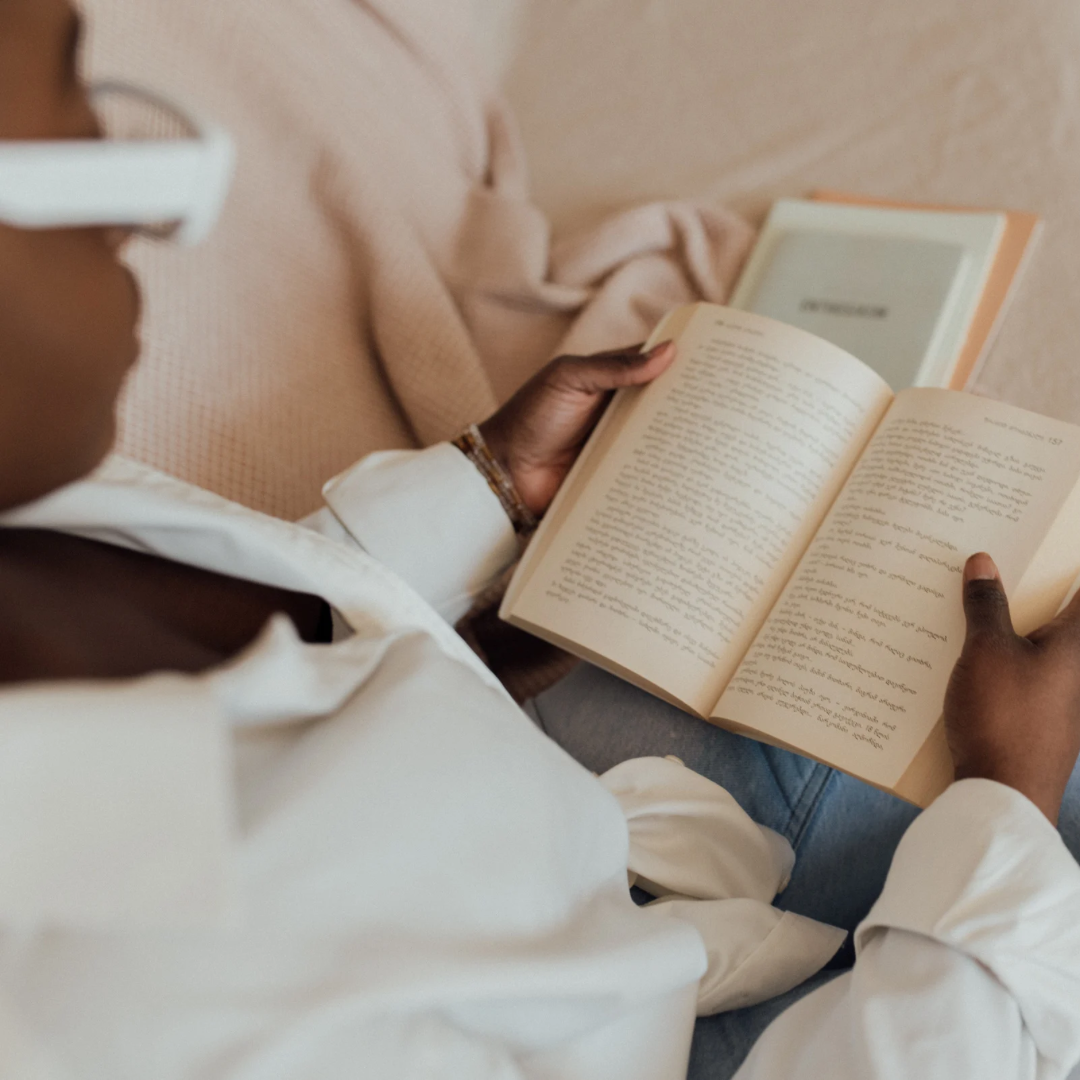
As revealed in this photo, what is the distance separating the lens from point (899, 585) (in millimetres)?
561

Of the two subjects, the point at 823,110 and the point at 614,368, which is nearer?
the point at 614,368

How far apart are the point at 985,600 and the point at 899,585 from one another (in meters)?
0.05

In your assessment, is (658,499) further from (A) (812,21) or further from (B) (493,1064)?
(A) (812,21)

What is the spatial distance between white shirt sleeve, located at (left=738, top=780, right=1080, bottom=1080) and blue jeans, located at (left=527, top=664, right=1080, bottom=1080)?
0.11 metres

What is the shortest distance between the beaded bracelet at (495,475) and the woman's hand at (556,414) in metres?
0.01

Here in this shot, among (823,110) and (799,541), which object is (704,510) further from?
(823,110)

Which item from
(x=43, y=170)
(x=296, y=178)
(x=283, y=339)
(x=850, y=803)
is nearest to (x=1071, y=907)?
(x=850, y=803)

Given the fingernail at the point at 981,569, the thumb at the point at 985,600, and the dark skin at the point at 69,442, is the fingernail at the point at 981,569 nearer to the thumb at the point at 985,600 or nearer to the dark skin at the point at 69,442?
the thumb at the point at 985,600

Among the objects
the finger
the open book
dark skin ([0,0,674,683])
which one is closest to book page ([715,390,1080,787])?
the open book

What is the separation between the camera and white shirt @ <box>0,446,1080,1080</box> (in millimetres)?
315

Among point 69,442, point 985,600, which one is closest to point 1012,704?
point 985,600

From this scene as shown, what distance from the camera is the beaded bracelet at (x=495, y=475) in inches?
27.9

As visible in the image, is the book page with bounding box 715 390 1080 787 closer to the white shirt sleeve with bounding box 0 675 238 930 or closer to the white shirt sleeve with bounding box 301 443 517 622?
the white shirt sleeve with bounding box 301 443 517 622

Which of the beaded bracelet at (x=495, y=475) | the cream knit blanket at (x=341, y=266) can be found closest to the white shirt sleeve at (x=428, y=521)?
the beaded bracelet at (x=495, y=475)
